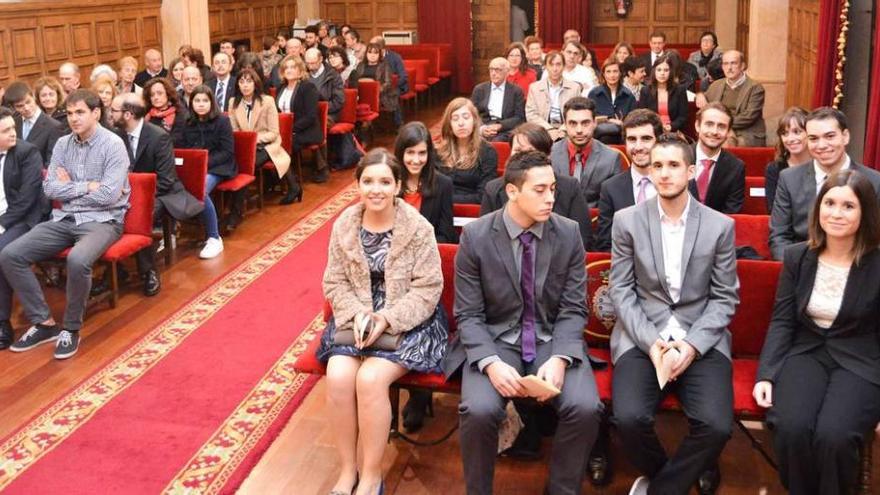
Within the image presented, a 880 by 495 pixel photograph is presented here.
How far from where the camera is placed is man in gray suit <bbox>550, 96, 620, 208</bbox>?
578 cm

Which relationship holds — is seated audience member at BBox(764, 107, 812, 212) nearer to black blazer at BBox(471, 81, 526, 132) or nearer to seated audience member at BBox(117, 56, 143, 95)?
black blazer at BBox(471, 81, 526, 132)

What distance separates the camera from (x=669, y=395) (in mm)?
3848

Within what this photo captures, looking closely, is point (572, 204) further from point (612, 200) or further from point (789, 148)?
point (789, 148)

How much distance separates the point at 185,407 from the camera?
4879 millimetres

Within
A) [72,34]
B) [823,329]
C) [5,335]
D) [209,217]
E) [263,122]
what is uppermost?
[72,34]

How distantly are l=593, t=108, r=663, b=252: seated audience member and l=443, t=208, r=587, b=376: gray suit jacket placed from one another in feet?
3.34

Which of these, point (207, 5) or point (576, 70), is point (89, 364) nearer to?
point (576, 70)

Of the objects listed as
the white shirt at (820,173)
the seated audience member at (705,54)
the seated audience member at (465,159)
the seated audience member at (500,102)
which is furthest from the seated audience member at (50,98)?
the seated audience member at (705,54)

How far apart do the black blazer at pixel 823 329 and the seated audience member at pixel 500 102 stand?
5.09 metres

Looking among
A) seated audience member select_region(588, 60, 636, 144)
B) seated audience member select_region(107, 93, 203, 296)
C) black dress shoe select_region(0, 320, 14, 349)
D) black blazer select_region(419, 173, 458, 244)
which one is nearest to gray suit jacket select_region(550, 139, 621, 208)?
black blazer select_region(419, 173, 458, 244)

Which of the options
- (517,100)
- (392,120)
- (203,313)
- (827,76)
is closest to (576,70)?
(517,100)

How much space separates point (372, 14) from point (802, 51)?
29.5 feet

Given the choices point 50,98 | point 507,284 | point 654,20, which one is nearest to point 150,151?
point 50,98

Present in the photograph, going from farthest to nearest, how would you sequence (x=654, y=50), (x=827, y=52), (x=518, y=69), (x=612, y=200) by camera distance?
(x=654, y=50) < (x=518, y=69) < (x=827, y=52) < (x=612, y=200)
